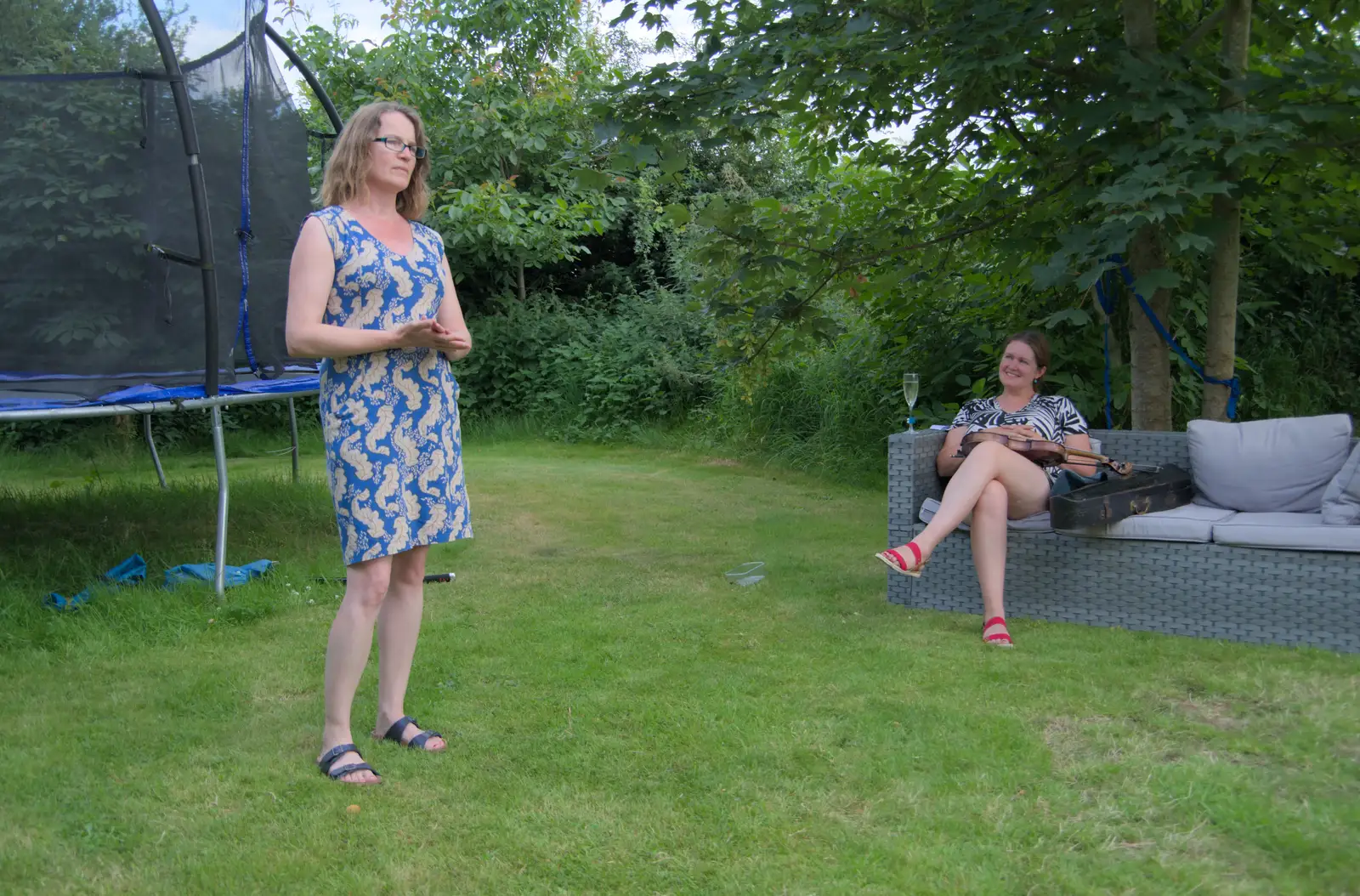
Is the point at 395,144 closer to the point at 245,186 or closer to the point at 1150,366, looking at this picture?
the point at 245,186

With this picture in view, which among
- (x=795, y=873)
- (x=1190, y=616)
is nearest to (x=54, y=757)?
(x=795, y=873)

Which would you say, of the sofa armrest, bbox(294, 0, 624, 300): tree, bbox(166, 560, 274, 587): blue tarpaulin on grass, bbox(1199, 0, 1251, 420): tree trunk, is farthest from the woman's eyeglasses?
bbox(294, 0, 624, 300): tree

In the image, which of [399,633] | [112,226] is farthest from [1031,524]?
[112,226]

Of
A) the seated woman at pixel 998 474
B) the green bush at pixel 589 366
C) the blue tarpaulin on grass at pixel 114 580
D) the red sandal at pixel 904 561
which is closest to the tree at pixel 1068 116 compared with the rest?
the seated woman at pixel 998 474

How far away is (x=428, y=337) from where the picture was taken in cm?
234

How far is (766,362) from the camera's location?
17.1ft

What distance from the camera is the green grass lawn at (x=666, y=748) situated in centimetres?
198

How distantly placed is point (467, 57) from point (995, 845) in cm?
958

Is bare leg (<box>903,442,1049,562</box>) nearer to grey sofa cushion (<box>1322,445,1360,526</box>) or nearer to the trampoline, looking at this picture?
grey sofa cushion (<box>1322,445,1360,526</box>)

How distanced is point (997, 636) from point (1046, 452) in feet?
2.51

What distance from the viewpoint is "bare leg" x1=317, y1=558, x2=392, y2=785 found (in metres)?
2.41

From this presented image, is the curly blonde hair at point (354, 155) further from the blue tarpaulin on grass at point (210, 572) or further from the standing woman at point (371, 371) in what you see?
the blue tarpaulin on grass at point (210, 572)

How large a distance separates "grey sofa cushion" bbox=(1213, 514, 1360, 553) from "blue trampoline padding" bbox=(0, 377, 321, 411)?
328 centimetres

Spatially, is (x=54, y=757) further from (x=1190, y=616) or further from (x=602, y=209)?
(x=602, y=209)
